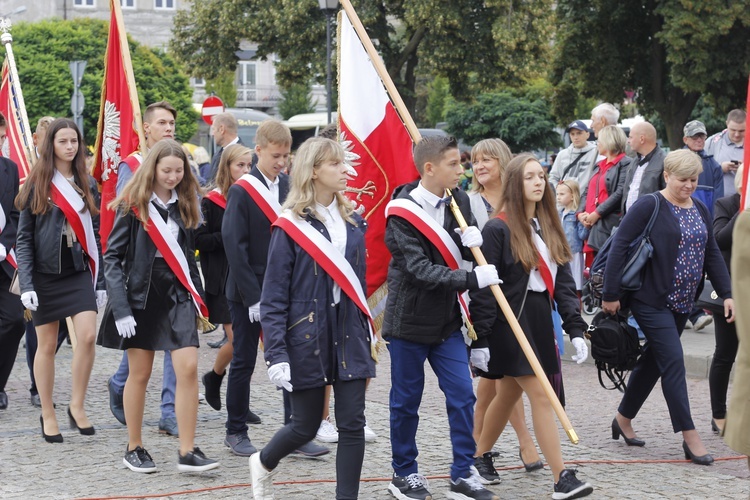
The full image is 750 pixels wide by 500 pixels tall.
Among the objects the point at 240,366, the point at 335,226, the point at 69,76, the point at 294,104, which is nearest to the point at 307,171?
the point at 335,226

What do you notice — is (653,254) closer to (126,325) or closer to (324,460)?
(324,460)

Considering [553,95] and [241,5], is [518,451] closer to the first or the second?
[553,95]

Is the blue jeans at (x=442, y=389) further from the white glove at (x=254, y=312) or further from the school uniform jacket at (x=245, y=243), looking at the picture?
the school uniform jacket at (x=245, y=243)

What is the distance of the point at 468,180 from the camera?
73.4ft

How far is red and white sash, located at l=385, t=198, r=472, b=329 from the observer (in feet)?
18.9

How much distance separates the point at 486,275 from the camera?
5535 mm

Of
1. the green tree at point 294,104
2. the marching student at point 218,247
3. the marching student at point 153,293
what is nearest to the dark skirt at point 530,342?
the marching student at point 153,293

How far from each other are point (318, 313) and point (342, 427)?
525 mm

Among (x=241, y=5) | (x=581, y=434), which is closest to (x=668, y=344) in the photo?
(x=581, y=434)

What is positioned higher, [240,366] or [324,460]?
[240,366]

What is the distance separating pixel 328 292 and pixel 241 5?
87.7 ft

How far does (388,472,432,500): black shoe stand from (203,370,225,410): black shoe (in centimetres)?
213

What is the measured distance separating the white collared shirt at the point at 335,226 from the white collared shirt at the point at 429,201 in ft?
1.67

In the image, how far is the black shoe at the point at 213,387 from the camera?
767 centimetres
